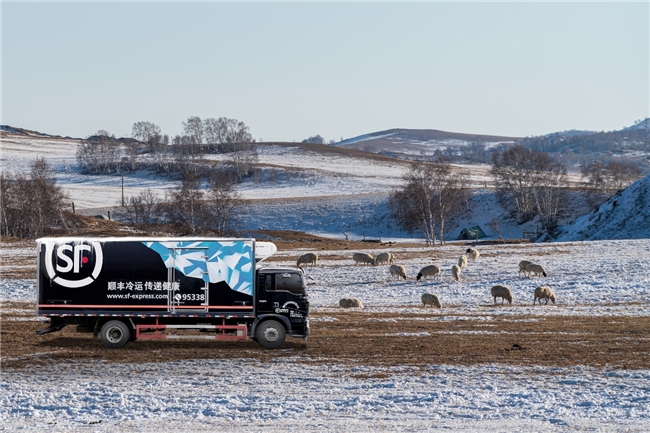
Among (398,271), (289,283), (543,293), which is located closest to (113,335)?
(289,283)

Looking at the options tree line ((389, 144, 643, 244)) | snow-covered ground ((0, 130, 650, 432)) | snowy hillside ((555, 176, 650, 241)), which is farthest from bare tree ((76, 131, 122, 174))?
snow-covered ground ((0, 130, 650, 432))

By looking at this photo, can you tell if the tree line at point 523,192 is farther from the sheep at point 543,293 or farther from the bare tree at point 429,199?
the sheep at point 543,293

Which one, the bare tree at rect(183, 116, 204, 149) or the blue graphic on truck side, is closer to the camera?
the blue graphic on truck side

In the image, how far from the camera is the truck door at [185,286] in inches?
804

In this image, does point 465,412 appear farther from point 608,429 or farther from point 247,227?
point 247,227

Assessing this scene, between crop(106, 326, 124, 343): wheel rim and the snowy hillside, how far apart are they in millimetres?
55379

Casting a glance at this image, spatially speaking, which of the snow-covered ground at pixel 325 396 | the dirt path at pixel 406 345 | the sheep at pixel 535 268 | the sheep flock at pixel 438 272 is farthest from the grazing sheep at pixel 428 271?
the dirt path at pixel 406 345

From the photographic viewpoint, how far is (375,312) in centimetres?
2953

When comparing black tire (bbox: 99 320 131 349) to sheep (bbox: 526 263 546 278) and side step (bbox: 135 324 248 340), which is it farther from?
sheep (bbox: 526 263 546 278)

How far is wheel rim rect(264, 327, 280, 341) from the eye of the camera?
20.9 metres

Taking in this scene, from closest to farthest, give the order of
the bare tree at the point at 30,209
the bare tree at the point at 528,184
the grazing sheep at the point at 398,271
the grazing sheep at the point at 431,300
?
the grazing sheep at the point at 431,300 → the grazing sheep at the point at 398,271 → the bare tree at the point at 30,209 → the bare tree at the point at 528,184

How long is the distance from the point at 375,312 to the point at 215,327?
33.5 ft

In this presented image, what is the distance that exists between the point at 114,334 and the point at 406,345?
8.36 m

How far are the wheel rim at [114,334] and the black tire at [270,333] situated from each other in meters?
3.86
